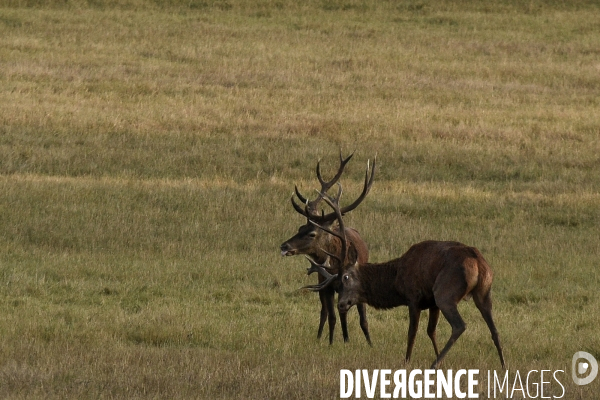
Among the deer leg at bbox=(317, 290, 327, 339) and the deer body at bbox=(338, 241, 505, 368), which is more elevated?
the deer body at bbox=(338, 241, 505, 368)

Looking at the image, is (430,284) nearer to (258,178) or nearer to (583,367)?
(583,367)

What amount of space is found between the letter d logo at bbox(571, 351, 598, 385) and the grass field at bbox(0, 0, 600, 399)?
13 centimetres

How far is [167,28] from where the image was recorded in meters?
37.6

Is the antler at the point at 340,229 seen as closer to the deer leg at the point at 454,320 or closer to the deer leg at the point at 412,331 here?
the deer leg at the point at 412,331

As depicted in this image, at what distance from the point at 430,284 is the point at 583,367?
1.47 metres

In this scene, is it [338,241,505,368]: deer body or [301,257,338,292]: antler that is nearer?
[338,241,505,368]: deer body

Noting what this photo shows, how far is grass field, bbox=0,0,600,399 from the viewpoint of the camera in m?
9.12

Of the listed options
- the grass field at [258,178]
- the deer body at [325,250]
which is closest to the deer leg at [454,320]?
the grass field at [258,178]

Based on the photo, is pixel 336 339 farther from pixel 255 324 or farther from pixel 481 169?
pixel 481 169

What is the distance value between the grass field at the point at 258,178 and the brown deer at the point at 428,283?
394 mm

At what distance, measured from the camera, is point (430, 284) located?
8844mm

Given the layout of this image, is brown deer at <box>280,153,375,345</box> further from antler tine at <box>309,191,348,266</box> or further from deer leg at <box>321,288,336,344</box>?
antler tine at <box>309,191,348,266</box>

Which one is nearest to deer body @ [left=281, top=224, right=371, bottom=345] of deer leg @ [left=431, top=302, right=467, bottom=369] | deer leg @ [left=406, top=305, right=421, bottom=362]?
deer leg @ [left=406, top=305, right=421, bottom=362]

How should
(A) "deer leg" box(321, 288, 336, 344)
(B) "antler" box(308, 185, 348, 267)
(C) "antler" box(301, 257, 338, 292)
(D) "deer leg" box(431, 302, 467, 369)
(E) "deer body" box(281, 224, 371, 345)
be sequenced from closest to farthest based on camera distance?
(D) "deer leg" box(431, 302, 467, 369), (C) "antler" box(301, 257, 338, 292), (B) "antler" box(308, 185, 348, 267), (E) "deer body" box(281, 224, 371, 345), (A) "deer leg" box(321, 288, 336, 344)
